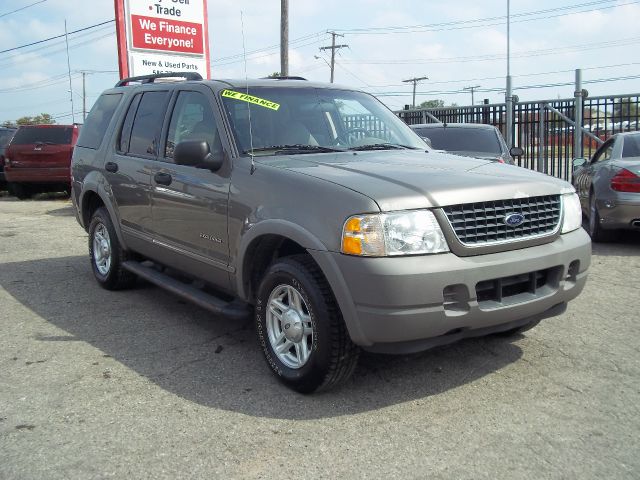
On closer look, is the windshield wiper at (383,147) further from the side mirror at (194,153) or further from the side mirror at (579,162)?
the side mirror at (579,162)

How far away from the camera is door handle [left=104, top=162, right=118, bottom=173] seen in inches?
236

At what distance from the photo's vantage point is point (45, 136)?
15.6 m

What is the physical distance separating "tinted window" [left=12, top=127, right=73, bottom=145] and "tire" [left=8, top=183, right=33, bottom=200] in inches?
45.6

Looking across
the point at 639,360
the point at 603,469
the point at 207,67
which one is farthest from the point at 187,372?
the point at 207,67

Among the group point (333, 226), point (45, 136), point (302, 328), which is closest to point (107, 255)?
point (302, 328)

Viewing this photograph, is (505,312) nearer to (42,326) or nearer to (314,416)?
(314,416)

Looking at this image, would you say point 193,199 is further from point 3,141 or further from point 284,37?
point 284,37

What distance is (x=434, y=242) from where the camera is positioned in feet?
11.2

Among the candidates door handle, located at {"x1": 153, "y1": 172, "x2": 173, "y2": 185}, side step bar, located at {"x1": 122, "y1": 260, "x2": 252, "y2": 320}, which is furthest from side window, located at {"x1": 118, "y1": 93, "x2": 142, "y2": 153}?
side step bar, located at {"x1": 122, "y1": 260, "x2": 252, "y2": 320}

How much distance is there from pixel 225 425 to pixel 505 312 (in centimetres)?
161

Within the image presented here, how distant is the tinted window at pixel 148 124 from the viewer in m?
5.44

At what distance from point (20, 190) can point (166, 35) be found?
562cm

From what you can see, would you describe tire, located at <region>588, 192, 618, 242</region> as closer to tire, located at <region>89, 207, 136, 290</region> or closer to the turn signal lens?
the turn signal lens

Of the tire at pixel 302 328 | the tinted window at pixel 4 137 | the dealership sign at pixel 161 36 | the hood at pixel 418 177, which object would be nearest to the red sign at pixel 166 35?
the dealership sign at pixel 161 36
